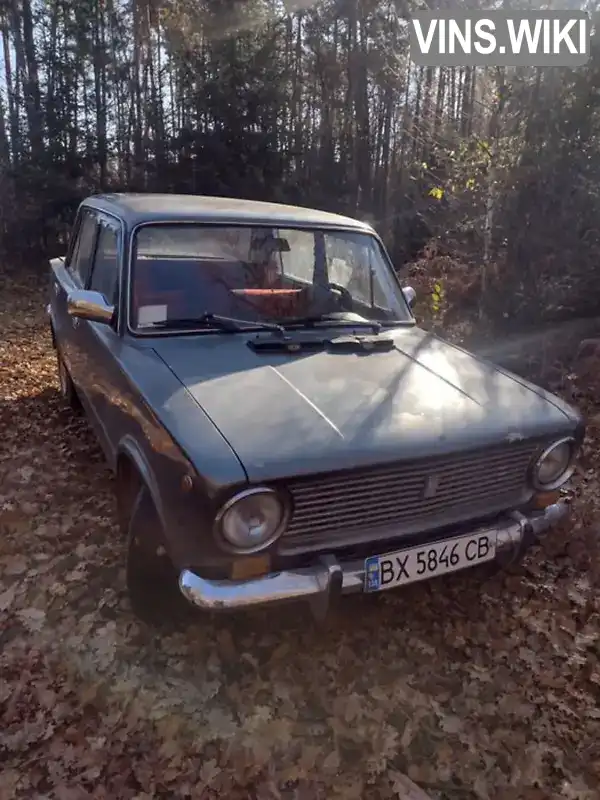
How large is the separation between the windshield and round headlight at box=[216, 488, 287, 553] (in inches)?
51.5

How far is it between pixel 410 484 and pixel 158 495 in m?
0.99

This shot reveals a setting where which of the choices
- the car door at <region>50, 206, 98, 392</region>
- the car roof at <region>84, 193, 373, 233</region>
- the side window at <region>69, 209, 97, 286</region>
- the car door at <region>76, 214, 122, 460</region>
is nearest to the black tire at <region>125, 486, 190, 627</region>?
the car door at <region>76, 214, 122, 460</region>

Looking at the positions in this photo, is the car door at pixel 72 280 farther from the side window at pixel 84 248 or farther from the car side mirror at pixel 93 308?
the car side mirror at pixel 93 308

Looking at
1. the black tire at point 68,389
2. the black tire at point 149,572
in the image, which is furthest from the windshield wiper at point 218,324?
the black tire at point 68,389

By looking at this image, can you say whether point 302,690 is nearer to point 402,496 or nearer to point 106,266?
point 402,496

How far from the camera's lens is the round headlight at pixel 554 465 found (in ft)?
9.49

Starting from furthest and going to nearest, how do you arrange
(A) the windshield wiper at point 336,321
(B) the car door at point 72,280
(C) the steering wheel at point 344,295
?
(B) the car door at point 72,280, (C) the steering wheel at point 344,295, (A) the windshield wiper at point 336,321

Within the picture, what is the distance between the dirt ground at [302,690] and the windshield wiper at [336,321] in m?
1.45

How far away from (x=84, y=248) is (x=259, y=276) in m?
1.82

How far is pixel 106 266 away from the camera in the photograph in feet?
12.6

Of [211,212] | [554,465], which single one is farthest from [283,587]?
[211,212]

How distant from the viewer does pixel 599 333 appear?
6.75m

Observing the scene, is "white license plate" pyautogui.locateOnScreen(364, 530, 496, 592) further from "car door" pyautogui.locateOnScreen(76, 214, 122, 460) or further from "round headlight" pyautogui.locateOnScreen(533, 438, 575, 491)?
"car door" pyautogui.locateOnScreen(76, 214, 122, 460)

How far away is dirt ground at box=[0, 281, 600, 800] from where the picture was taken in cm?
235
